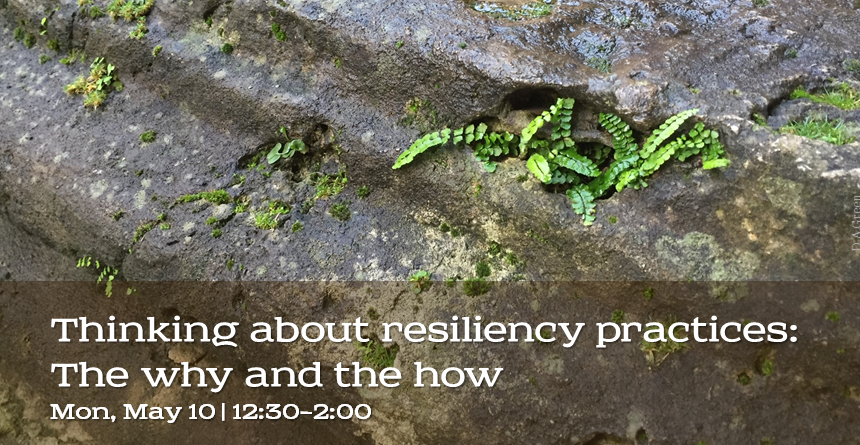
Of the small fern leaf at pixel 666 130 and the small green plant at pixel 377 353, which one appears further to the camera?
the small green plant at pixel 377 353

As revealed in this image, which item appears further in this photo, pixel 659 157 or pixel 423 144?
pixel 423 144

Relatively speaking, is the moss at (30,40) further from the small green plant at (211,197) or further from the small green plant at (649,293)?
the small green plant at (649,293)

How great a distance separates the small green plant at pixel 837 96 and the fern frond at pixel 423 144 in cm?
261

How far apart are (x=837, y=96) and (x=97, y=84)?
6.74 m

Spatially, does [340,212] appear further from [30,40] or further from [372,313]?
[30,40]

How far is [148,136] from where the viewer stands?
617 centimetres

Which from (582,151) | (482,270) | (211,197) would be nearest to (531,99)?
(582,151)

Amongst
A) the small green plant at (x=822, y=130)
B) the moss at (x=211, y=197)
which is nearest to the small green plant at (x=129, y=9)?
the moss at (x=211, y=197)

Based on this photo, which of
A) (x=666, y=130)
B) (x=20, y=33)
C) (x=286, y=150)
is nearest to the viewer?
(x=666, y=130)

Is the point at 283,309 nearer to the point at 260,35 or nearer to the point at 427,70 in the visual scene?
the point at 427,70

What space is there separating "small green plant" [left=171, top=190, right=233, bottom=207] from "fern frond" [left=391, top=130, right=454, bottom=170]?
5.18ft

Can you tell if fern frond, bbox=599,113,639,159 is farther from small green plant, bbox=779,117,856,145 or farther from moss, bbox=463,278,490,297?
moss, bbox=463,278,490,297

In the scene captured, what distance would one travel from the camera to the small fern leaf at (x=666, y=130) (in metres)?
4.44

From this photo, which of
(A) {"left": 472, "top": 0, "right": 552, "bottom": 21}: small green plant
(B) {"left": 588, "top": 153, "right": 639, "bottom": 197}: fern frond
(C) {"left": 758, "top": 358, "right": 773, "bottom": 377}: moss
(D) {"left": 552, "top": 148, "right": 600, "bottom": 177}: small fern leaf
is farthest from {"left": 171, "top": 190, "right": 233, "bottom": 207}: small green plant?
(C) {"left": 758, "top": 358, "right": 773, "bottom": 377}: moss
